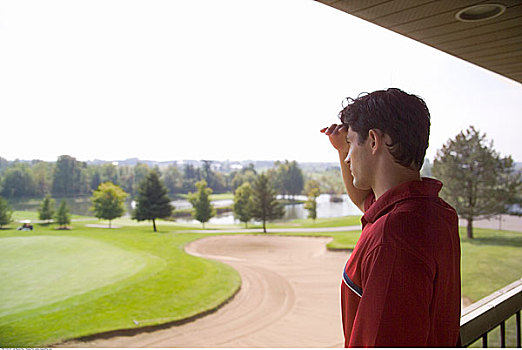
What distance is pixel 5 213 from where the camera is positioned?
348cm

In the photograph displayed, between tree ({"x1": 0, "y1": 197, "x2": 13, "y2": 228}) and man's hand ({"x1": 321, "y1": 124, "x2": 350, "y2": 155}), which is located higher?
man's hand ({"x1": 321, "y1": 124, "x2": 350, "y2": 155})

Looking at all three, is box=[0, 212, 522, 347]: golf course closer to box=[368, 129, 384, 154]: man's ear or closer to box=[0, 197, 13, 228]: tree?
box=[0, 197, 13, 228]: tree

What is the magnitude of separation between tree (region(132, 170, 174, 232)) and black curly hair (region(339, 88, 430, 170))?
187 inches

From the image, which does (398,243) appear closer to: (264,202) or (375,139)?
(375,139)

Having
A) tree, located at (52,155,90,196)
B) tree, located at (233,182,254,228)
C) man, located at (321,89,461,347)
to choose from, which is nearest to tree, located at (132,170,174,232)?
tree, located at (52,155,90,196)

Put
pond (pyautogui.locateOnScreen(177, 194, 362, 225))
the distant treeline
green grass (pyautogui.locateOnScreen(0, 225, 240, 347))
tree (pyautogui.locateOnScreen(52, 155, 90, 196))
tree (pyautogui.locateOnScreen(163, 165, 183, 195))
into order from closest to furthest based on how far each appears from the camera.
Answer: green grass (pyautogui.locateOnScreen(0, 225, 240, 347)) → the distant treeline → tree (pyautogui.locateOnScreen(52, 155, 90, 196)) → tree (pyautogui.locateOnScreen(163, 165, 183, 195)) → pond (pyautogui.locateOnScreen(177, 194, 362, 225))

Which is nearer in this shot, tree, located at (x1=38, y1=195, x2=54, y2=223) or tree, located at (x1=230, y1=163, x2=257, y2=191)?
tree, located at (x1=38, y1=195, x2=54, y2=223)

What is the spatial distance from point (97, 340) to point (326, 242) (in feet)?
13.0

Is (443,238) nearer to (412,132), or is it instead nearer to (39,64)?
(412,132)

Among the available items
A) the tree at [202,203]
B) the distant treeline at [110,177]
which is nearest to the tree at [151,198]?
the distant treeline at [110,177]

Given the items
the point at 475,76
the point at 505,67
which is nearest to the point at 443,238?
the point at 505,67

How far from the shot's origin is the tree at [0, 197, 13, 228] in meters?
3.44

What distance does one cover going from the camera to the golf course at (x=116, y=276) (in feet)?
10.7

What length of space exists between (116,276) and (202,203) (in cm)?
171
